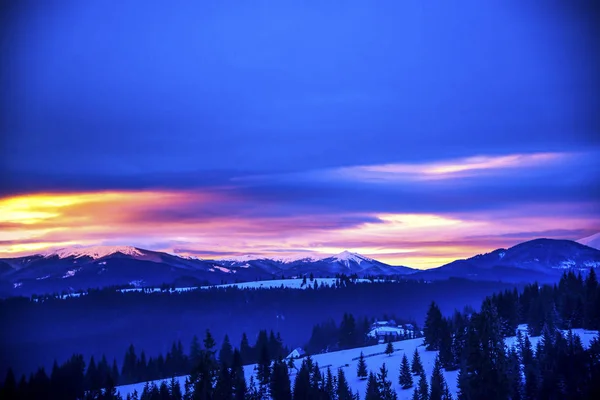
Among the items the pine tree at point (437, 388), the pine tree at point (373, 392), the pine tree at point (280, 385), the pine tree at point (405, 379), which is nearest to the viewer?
the pine tree at point (437, 388)

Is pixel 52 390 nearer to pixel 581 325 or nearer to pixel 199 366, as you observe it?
pixel 199 366

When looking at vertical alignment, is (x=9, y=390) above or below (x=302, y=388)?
above

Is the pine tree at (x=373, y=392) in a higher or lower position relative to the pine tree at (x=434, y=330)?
lower

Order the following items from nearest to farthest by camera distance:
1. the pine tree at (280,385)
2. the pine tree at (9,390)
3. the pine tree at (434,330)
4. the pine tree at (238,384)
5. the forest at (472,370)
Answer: the forest at (472,370)
the pine tree at (238,384)
the pine tree at (9,390)
the pine tree at (280,385)
the pine tree at (434,330)

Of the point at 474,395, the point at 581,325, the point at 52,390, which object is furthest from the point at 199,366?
the point at 581,325

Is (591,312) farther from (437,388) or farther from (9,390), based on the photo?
(9,390)

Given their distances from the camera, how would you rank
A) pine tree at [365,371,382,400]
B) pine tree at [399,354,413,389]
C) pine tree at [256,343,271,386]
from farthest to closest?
1. pine tree at [256,343,271,386]
2. pine tree at [399,354,413,389]
3. pine tree at [365,371,382,400]

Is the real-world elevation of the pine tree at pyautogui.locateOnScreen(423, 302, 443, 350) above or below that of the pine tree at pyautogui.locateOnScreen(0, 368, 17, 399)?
above

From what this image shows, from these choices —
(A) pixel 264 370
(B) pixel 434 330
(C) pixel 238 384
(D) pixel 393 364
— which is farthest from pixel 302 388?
(B) pixel 434 330

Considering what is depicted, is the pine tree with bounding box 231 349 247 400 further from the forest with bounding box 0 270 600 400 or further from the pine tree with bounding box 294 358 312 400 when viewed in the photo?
the pine tree with bounding box 294 358 312 400

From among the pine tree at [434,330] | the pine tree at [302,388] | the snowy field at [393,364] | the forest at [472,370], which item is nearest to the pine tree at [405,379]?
the forest at [472,370]

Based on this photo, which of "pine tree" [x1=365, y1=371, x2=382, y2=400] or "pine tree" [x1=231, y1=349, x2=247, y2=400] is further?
"pine tree" [x1=231, y1=349, x2=247, y2=400]

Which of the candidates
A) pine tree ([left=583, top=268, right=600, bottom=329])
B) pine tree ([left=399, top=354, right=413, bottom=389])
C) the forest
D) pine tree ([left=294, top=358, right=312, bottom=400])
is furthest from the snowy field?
pine tree ([left=294, top=358, right=312, bottom=400])

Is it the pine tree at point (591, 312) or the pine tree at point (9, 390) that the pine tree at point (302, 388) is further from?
the pine tree at point (591, 312)
